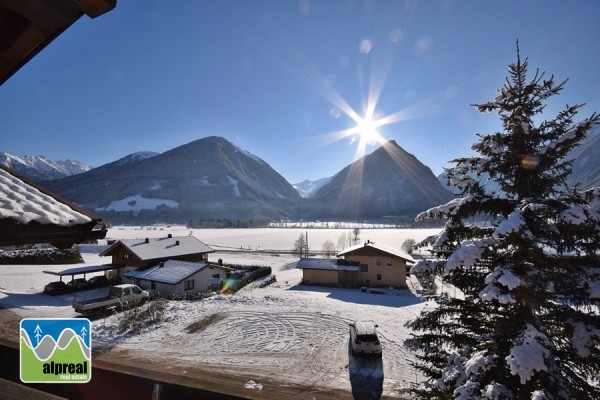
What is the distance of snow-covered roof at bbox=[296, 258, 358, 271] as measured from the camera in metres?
41.1

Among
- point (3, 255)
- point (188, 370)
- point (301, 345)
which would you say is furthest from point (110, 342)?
point (3, 255)

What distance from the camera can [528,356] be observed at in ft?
15.2

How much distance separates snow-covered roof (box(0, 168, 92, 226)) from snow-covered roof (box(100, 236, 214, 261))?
37065mm

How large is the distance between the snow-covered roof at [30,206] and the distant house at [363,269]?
130 feet

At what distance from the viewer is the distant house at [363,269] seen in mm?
40688

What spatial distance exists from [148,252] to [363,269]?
2974cm

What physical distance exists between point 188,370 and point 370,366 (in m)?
10.2

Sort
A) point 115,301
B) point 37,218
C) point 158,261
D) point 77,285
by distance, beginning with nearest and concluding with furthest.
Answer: point 37,218, point 115,301, point 77,285, point 158,261

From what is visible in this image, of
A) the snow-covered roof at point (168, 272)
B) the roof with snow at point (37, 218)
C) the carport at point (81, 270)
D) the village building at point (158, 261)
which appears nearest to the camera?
the roof with snow at point (37, 218)

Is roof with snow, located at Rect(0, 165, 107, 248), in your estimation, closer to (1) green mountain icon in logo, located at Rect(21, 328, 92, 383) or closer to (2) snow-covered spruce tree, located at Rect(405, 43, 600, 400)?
(1) green mountain icon in logo, located at Rect(21, 328, 92, 383)

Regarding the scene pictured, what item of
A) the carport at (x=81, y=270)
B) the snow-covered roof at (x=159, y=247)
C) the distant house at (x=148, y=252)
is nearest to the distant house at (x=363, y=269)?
the distant house at (x=148, y=252)

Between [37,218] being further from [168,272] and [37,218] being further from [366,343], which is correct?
[168,272]

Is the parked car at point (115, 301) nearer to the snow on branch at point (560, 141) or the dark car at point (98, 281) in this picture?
the dark car at point (98, 281)

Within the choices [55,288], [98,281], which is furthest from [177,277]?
[55,288]
